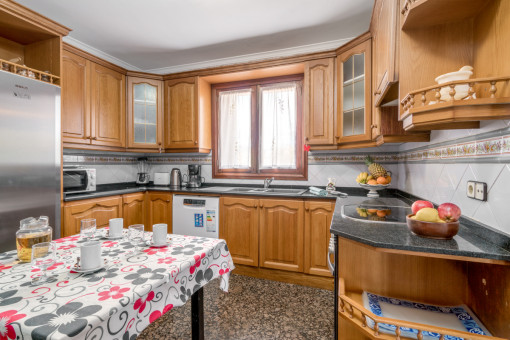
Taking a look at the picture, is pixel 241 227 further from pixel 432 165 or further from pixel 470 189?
pixel 470 189

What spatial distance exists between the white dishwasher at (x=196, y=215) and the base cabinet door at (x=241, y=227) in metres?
0.10

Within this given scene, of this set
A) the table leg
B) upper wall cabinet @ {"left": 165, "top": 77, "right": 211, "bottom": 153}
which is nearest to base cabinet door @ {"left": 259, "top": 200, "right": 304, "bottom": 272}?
upper wall cabinet @ {"left": 165, "top": 77, "right": 211, "bottom": 153}

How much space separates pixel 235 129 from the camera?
11.3 feet

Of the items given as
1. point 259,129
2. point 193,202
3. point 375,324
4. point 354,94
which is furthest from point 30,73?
point 375,324

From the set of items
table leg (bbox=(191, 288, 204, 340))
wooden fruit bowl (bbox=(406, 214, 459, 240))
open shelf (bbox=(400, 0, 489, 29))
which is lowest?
table leg (bbox=(191, 288, 204, 340))

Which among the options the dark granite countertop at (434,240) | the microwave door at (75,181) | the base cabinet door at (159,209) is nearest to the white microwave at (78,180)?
the microwave door at (75,181)

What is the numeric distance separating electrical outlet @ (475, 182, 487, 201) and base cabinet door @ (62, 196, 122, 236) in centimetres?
305

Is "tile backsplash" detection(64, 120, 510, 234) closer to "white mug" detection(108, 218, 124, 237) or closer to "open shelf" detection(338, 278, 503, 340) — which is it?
"open shelf" detection(338, 278, 503, 340)

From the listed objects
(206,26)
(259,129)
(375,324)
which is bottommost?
(375,324)

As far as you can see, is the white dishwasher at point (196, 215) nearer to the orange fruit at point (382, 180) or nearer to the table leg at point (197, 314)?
the table leg at point (197, 314)

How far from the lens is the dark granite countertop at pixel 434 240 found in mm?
873

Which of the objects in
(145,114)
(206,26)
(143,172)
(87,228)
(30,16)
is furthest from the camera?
(143,172)

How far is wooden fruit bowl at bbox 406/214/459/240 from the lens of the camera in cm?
98

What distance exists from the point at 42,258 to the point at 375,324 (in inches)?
50.5
